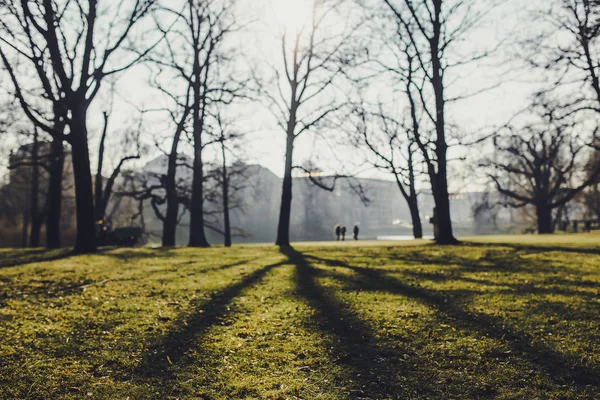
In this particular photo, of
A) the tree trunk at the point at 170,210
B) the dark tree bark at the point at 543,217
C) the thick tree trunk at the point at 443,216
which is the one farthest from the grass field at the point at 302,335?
the dark tree bark at the point at 543,217

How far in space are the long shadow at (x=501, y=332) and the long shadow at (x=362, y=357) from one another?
113 centimetres

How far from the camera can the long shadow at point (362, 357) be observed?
11.8 feet

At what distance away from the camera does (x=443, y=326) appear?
5.30 m

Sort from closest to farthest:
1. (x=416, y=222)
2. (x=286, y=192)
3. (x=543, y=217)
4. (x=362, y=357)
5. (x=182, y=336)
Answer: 1. (x=362, y=357)
2. (x=182, y=336)
3. (x=286, y=192)
4. (x=416, y=222)
5. (x=543, y=217)

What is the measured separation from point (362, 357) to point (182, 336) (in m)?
2.08

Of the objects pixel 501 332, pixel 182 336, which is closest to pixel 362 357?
pixel 501 332

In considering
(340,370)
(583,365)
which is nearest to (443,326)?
(583,365)

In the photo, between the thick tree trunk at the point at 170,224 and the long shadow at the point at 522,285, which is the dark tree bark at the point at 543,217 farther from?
the long shadow at the point at 522,285

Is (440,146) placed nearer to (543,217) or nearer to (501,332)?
(501,332)

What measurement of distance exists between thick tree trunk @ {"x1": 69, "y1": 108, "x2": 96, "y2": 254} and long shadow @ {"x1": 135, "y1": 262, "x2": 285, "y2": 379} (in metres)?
8.81

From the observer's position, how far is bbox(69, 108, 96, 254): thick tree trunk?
1395 cm

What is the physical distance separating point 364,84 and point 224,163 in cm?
1382

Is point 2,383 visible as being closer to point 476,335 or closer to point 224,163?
point 476,335

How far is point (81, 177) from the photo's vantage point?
1412 centimetres
